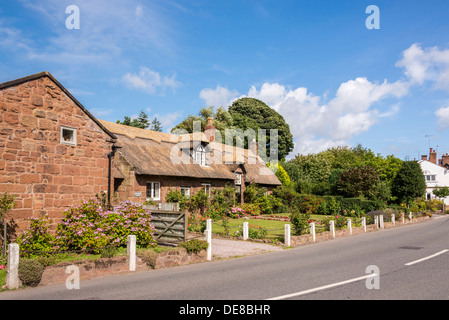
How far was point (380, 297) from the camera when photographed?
7.38 m

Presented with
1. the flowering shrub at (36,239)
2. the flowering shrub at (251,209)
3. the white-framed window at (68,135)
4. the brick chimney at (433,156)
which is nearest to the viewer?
the flowering shrub at (36,239)

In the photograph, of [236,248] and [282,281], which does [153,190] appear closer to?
[236,248]

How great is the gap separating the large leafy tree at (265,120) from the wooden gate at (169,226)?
42.3 meters

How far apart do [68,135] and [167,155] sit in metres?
10.8

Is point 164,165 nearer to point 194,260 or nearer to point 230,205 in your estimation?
point 230,205

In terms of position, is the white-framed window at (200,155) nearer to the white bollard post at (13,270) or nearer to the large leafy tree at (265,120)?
the white bollard post at (13,270)

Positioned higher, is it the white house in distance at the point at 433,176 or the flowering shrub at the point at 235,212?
the white house in distance at the point at 433,176

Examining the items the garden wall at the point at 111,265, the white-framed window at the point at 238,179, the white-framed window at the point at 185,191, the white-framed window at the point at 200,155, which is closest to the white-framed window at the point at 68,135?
the garden wall at the point at 111,265

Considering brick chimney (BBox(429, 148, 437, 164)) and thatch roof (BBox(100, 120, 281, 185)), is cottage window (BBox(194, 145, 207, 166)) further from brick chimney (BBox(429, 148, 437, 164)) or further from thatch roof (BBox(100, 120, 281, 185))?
brick chimney (BBox(429, 148, 437, 164))

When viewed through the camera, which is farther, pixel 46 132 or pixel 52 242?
pixel 46 132

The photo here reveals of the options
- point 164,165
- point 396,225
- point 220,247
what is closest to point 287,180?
point 396,225

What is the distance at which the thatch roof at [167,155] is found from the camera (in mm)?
22203
